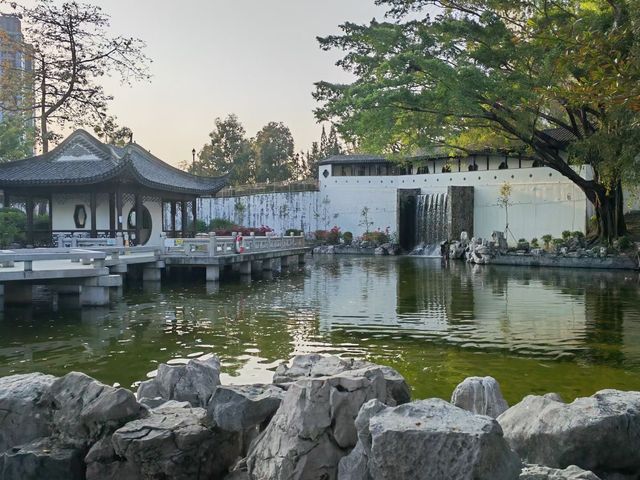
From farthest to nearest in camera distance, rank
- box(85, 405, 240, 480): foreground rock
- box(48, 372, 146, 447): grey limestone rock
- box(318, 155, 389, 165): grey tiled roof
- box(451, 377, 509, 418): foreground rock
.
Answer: box(318, 155, 389, 165): grey tiled roof < box(451, 377, 509, 418): foreground rock < box(48, 372, 146, 447): grey limestone rock < box(85, 405, 240, 480): foreground rock

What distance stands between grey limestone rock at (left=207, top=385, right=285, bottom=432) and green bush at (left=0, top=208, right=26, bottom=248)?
66.3ft

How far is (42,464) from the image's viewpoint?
4504mm

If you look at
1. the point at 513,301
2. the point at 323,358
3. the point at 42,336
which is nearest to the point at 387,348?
the point at 323,358

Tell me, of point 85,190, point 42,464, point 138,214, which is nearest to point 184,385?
point 42,464

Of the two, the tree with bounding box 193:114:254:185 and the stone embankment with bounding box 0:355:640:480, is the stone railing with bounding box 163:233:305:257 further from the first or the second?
the tree with bounding box 193:114:254:185

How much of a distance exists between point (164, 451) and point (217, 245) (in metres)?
15.7

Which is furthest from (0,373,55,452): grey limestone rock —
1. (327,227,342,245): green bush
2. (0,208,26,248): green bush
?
(327,227,342,245): green bush

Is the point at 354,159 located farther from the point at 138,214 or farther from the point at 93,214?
the point at 93,214

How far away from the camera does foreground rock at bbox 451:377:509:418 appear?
4.83 meters

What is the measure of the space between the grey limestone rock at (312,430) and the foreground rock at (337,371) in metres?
0.35

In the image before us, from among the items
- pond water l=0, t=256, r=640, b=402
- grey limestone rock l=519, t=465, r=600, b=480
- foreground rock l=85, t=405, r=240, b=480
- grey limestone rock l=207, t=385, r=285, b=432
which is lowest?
pond water l=0, t=256, r=640, b=402

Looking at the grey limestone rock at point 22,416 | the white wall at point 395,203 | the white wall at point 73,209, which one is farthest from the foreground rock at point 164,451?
the white wall at point 395,203

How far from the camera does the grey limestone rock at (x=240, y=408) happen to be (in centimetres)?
448

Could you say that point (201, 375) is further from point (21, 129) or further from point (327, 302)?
point (21, 129)
